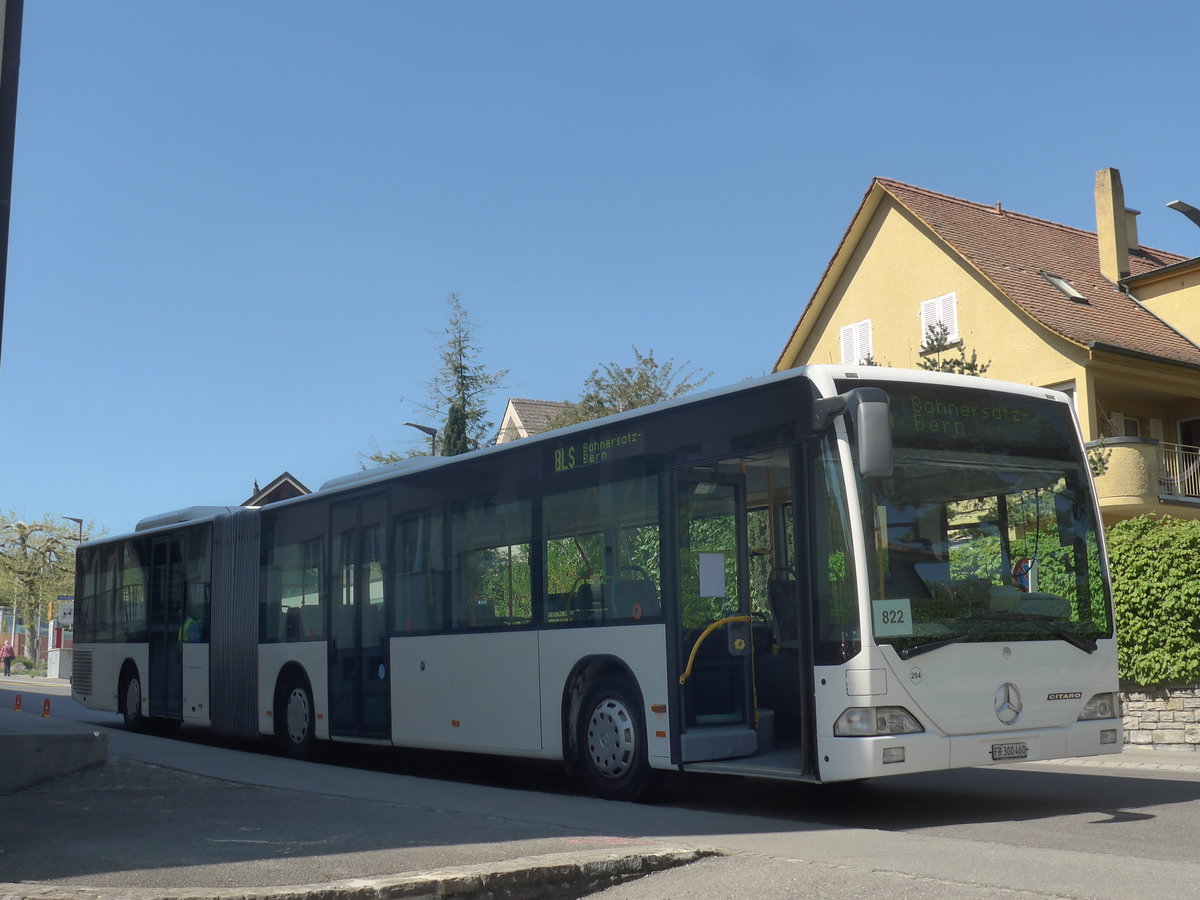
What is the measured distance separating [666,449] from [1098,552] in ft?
11.0

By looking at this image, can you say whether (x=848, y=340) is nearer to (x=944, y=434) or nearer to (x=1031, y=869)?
(x=944, y=434)

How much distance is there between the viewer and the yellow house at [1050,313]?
3005 centimetres

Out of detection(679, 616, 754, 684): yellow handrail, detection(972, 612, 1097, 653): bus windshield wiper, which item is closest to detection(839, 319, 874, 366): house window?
detection(679, 616, 754, 684): yellow handrail

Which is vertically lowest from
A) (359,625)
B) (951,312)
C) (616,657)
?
(616,657)

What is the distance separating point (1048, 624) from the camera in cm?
991

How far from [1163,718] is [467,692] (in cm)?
924

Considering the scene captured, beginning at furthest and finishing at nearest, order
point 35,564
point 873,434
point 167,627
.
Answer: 1. point 35,564
2. point 167,627
3. point 873,434

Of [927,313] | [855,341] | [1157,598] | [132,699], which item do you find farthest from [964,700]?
[855,341]

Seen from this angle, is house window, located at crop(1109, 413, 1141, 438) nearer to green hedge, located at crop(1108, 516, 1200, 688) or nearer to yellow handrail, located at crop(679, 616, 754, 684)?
green hedge, located at crop(1108, 516, 1200, 688)

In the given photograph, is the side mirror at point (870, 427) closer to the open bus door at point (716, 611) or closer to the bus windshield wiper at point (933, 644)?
the bus windshield wiper at point (933, 644)

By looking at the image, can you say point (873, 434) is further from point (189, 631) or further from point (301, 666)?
point (189, 631)

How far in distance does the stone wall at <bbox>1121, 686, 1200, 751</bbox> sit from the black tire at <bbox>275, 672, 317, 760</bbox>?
9.83 m

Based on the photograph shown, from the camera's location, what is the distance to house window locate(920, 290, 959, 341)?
109 feet

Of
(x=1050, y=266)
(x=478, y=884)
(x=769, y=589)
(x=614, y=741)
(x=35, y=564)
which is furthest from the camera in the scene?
(x=35, y=564)
